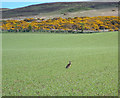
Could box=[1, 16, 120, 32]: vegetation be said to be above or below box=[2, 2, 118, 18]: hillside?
below

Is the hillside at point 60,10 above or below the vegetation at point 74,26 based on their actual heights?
above

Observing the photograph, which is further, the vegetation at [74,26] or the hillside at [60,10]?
the hillside at [60,10]

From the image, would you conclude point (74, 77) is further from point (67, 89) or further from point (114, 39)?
point (114, 39)

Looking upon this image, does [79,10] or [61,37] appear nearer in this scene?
[61,37]

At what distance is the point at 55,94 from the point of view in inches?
246

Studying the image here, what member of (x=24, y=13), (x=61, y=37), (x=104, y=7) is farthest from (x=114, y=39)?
(x=24, y=13)

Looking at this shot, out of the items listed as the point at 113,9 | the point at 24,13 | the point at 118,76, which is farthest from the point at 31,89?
the point at 24,13

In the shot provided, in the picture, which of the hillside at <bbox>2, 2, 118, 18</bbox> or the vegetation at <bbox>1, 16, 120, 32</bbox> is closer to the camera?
the vegetation at <bbox>1, 16, 120, 32</bbox>

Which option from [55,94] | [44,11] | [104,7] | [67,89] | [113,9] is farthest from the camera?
[44,11]

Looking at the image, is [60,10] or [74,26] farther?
[60,10]

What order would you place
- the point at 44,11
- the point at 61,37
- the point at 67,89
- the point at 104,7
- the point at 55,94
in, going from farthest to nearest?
the point at 44,11
the point at 104,7
the point at 61,37
the point at 67,89
the point at 55,94

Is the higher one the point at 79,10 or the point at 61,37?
the point at 79,10

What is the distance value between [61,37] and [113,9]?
40.5 m

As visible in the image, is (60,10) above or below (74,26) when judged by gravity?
above
